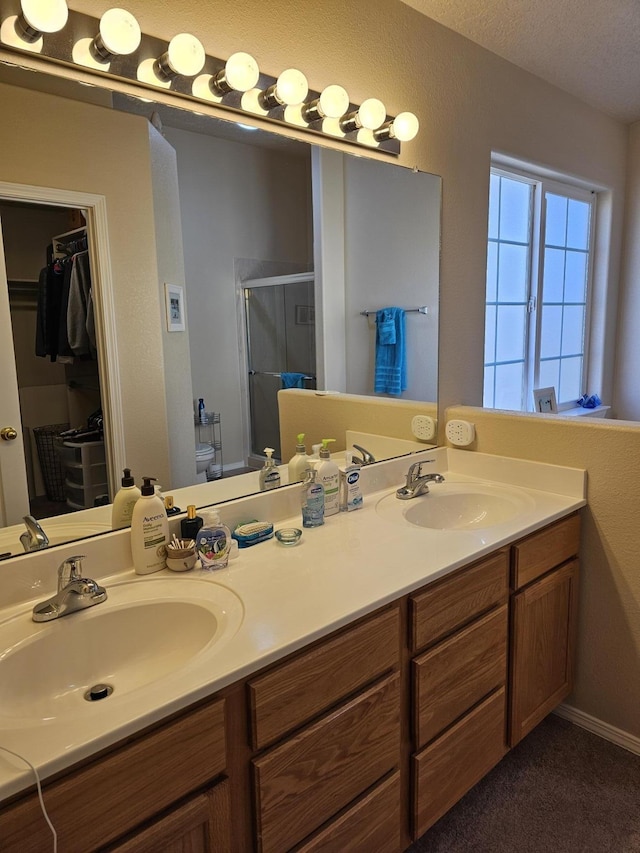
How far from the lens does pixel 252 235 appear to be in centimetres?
160

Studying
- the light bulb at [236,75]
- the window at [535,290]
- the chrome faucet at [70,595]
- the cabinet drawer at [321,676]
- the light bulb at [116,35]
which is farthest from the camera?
the window at [535,290]

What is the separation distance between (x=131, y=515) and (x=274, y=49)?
130 cm

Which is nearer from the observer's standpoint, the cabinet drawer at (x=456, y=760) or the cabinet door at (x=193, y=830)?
the cabinet door at (x=193, y=830)

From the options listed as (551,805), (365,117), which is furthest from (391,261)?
(551,805)

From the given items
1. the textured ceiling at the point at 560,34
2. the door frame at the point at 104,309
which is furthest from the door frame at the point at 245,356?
the textured ceiling at the point at 560,34

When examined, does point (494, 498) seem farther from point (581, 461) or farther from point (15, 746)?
point (15, 746)

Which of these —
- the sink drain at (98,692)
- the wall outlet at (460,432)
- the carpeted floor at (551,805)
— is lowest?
the carpeted floor at (551,805)

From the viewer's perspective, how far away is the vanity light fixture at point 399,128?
71.4 inches

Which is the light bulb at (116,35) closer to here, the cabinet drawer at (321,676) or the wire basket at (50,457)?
the wire basket at (50,457)

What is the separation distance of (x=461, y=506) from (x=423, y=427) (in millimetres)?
347

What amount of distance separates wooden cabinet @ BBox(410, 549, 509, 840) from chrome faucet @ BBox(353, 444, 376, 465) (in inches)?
22.3

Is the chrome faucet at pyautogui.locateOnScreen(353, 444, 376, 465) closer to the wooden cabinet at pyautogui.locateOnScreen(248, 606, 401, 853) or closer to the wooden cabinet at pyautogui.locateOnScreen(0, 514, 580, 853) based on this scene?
the wooden cabinet at pyautogui.locateOnScreen(0, 514, 580, 853)

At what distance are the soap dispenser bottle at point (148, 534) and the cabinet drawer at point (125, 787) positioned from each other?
0.46 metres

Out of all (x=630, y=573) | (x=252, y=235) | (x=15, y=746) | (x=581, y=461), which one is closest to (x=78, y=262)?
(x=252, y=235)
